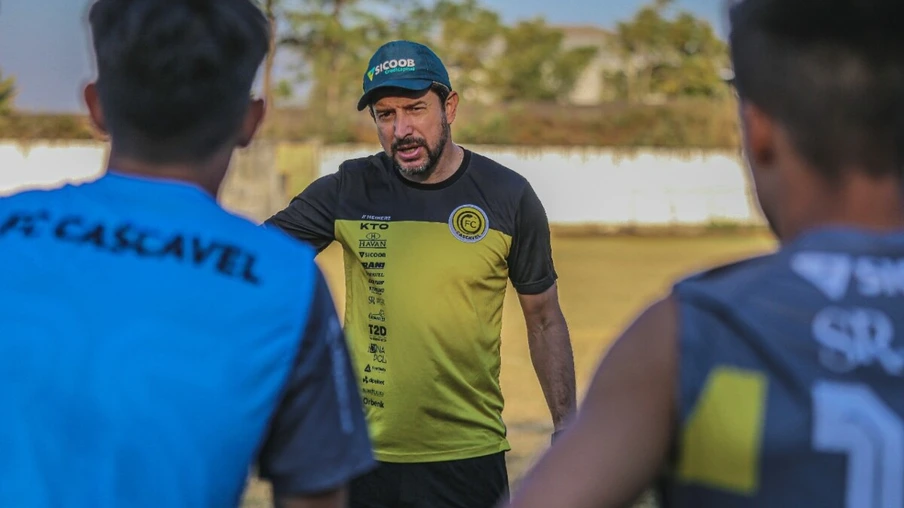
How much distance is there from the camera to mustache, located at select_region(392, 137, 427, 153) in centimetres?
430

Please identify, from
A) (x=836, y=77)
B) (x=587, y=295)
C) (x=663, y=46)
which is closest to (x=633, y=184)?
(x=587, y=295)

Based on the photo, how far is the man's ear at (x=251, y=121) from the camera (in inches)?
71.5

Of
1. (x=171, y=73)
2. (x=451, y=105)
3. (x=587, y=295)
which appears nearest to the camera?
(x=171, y=73)

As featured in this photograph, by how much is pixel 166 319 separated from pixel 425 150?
280 cm

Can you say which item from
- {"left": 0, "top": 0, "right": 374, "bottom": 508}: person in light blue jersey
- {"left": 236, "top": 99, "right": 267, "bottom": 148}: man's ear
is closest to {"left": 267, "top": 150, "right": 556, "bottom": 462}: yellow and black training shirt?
{"left": 236, "top": 99, "right": 267, "bottom": 148}: man's ear

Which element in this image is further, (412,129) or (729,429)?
(412,129)

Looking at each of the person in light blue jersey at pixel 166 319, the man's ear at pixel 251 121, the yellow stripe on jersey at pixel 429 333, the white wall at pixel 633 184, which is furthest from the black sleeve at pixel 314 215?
the white wall at pixel 633 184

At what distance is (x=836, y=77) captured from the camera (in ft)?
4.65

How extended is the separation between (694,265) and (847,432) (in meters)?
19.0

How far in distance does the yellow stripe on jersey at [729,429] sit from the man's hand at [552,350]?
9.38 feet

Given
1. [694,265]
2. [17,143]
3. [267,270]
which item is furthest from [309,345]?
[17,143]

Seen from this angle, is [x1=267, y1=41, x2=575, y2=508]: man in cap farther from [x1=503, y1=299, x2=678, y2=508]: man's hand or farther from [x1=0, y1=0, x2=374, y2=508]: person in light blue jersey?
[x1=503, y1=299, x2=678, y2=508]: man's hand

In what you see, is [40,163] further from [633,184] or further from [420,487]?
[420,487]

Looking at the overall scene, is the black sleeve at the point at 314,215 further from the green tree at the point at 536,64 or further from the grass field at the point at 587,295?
the green tree at the point at 536,64
